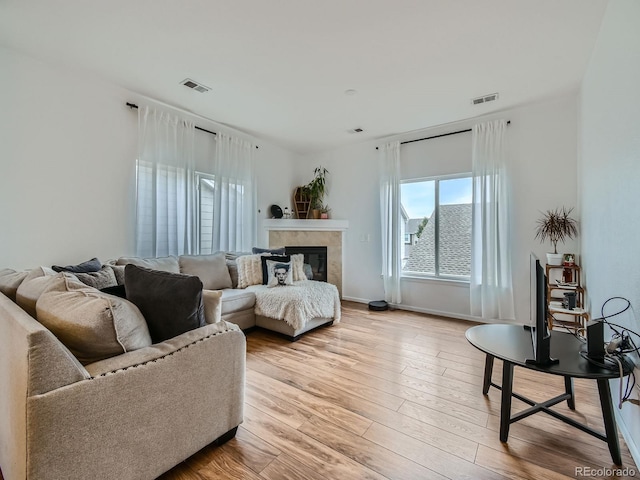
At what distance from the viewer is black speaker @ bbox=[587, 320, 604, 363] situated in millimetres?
1478

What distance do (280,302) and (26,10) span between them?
3060mm

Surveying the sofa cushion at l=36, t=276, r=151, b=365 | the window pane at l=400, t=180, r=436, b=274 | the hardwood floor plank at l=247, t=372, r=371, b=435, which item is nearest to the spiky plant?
the window pane at l=400, t=180, r=436, b=274

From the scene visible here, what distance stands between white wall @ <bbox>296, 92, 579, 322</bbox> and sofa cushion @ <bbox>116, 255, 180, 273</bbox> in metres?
2.79

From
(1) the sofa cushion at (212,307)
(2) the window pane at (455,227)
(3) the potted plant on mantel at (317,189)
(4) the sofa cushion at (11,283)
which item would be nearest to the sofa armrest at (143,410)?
(1) the sofa cushion at (212,307)

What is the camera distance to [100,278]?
8.08 feet

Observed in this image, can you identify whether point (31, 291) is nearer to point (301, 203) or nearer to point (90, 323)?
point (90, 323)

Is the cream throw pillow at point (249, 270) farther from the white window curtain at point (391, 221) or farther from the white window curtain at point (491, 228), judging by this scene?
the white window curtain at point (491, 228)

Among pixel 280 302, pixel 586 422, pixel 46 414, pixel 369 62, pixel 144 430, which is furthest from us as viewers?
pixel 280 302

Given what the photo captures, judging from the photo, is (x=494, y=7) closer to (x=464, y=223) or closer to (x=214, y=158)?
(x=464, y=223)

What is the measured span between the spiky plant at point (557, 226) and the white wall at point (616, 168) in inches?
25.6

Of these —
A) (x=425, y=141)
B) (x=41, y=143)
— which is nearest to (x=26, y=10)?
(x=41, y=143)

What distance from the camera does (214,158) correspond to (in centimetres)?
407

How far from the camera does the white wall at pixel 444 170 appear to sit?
3.34 meters

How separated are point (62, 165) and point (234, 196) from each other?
6.27ft
